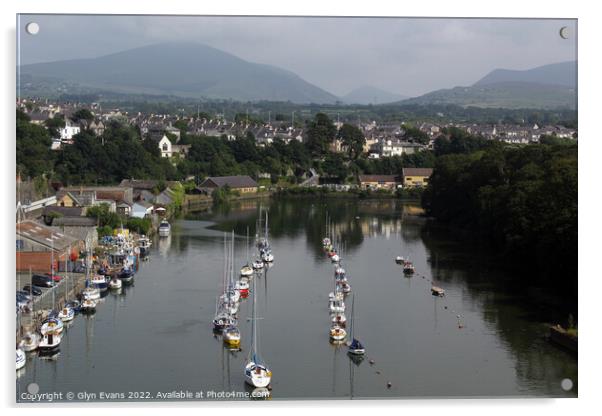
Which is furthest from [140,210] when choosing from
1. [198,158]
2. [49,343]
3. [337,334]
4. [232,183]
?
[49,343]

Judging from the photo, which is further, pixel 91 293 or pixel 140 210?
pixel 140 210

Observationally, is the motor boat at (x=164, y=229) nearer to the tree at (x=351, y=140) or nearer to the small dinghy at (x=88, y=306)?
the small dinghy at (x=88, y=306)

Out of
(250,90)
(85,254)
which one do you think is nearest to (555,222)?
Result: (250,90)

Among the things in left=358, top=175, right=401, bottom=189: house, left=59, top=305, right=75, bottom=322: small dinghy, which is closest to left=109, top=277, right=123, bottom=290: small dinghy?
left=59, top=305, right=75, bottom=322: small dinghy

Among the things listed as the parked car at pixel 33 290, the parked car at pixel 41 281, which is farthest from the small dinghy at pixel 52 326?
the parked car at pixel 41 281

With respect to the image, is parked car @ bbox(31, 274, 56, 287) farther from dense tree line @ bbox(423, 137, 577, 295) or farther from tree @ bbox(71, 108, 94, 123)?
tree @ bbox(71, 108, 94, 123)

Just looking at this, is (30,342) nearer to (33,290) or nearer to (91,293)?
(33,290)
